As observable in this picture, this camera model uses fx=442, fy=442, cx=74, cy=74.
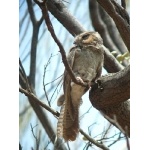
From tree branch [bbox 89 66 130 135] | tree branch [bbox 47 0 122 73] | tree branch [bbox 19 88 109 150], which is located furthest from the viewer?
tree branch [bbox 47 0 122 73]

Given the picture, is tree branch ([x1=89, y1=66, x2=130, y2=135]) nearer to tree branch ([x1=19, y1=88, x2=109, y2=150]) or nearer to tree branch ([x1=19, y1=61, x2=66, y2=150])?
tree branch ([x1=19, y1=88, x2=109, y2=150])

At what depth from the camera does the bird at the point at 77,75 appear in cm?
147

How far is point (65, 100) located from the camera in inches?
59.0

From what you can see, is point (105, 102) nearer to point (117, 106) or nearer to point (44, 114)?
point (117, 106)

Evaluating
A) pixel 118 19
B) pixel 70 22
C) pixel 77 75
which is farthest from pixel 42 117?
pixel 118 19

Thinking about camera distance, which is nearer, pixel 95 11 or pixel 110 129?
pixel 110 129

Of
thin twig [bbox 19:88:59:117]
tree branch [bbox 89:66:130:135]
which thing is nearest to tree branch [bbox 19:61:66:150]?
thin twig [bbox 19:88:59:117]

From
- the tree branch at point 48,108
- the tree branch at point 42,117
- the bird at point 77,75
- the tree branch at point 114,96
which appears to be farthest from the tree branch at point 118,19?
the tree branch at point 42,117

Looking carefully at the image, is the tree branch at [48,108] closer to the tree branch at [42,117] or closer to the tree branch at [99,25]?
the tree branch at [42,117]

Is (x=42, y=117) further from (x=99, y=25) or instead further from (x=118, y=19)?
(x=118, y=19)

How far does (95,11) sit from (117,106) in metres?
0.38

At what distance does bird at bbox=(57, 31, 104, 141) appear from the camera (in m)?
1.47
